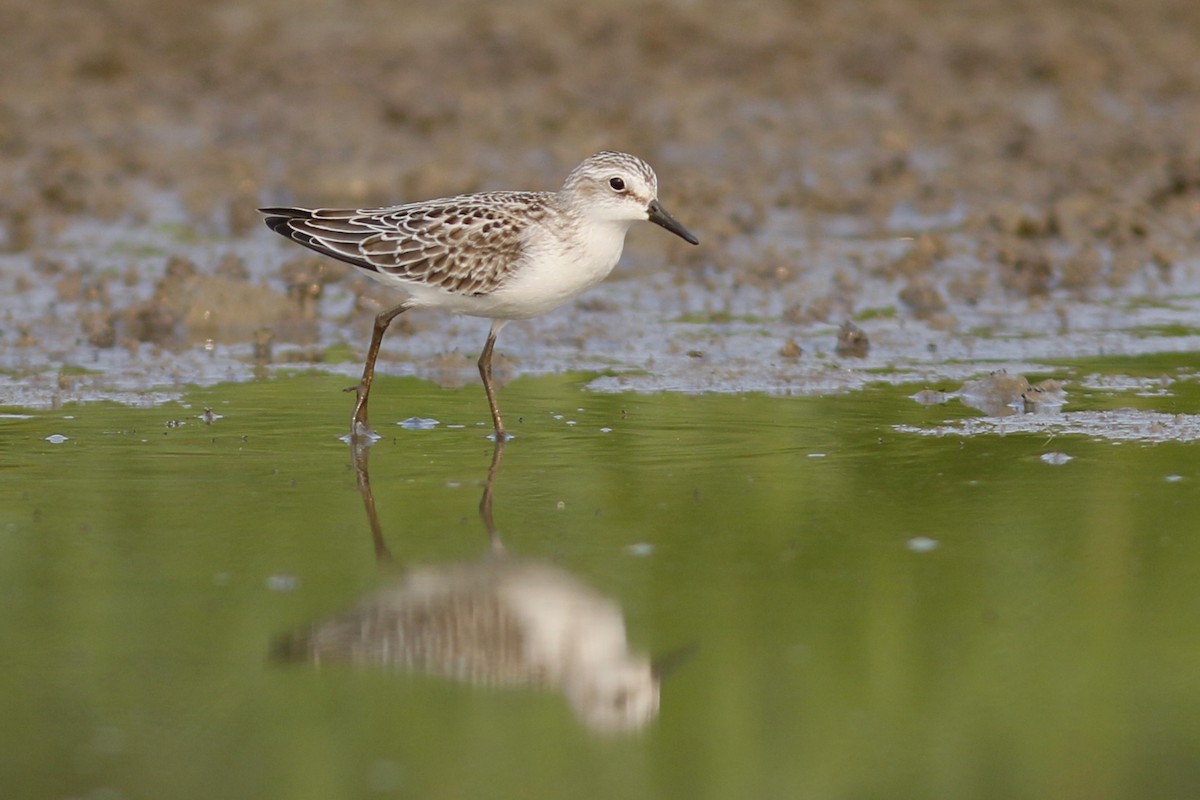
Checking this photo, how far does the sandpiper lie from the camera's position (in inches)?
339

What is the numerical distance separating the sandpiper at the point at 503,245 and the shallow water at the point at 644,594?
1.89 ft

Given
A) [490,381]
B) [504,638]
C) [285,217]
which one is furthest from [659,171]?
[504,638]

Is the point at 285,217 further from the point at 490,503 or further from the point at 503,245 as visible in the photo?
the point at 490,503

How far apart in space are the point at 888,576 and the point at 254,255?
25.4ft

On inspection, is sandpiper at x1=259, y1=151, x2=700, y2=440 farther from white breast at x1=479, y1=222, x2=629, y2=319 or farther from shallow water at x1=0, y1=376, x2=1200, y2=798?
shallow water at x1=0, y1=376, x2=1200, y2=798

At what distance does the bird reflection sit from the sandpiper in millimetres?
2257

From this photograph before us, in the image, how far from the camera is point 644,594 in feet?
20.5

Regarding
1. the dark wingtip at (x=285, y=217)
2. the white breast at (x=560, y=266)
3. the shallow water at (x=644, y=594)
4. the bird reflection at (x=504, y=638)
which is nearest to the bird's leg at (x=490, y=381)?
the shallow water at (x=644, y=594)

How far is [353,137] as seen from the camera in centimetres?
1617

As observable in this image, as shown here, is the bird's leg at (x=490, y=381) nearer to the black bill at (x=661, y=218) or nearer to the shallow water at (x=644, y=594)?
the shallow water at (x=644, y=594)

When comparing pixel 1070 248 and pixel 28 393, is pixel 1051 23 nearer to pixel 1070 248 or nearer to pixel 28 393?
pixel 1070 248

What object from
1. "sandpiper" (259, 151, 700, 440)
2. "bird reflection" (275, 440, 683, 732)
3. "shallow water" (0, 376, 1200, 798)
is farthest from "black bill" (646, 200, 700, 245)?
"bird reflection" (275, 440, 683, 732)

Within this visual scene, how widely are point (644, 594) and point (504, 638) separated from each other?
1.95ft

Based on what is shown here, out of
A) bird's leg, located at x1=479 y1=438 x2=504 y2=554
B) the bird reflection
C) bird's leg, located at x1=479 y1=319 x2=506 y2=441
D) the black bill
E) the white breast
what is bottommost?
the bird reflection
